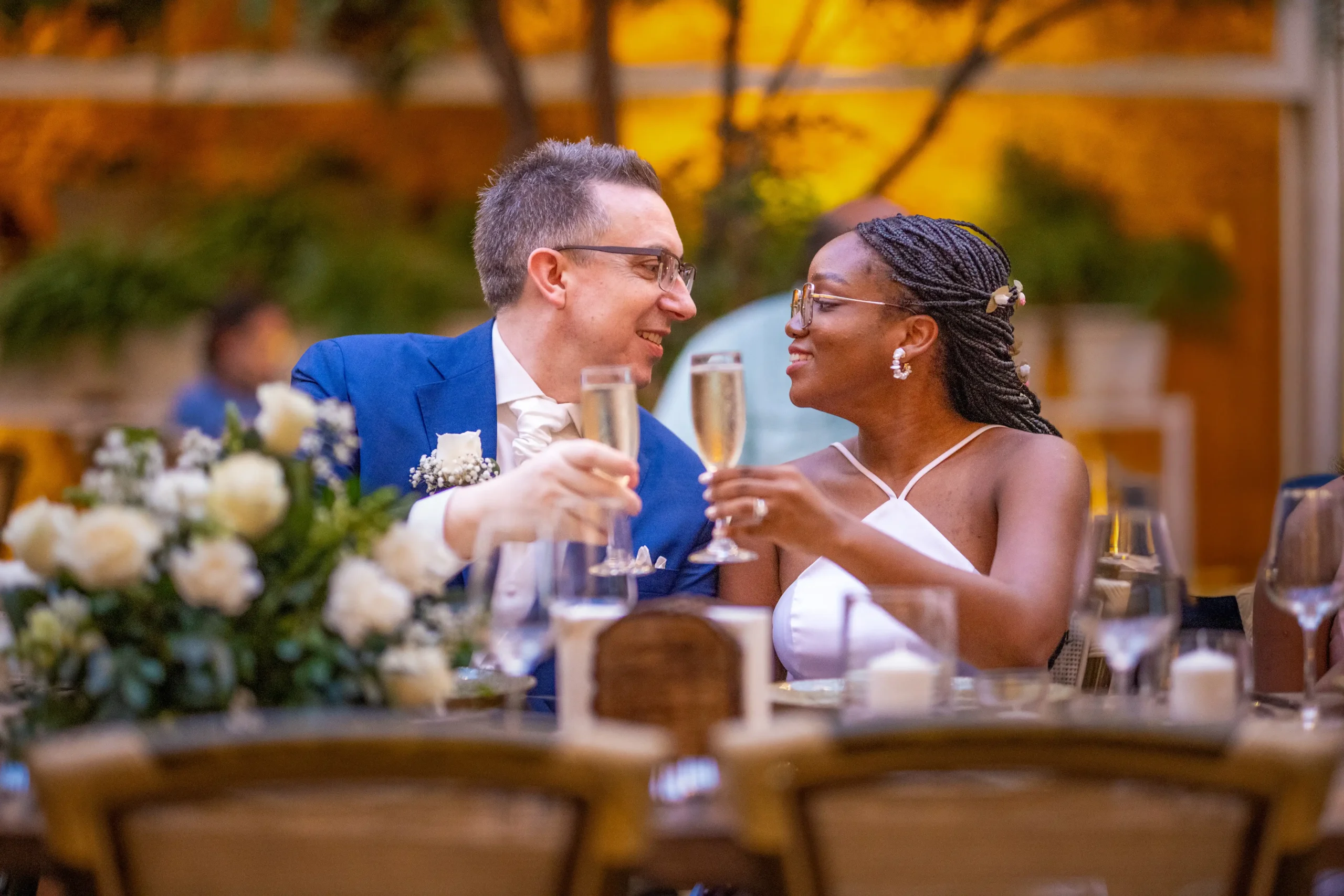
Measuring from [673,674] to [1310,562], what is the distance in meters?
0.92

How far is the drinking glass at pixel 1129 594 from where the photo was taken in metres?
1.87

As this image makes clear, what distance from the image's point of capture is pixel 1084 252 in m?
8.14

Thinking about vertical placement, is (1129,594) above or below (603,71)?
below

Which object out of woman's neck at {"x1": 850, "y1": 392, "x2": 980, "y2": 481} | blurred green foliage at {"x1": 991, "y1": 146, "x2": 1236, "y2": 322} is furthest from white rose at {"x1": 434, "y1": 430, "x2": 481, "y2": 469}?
blurred green foliage at {"x1": 991, "y1": 146, "x2": 1236, "y2": 322}

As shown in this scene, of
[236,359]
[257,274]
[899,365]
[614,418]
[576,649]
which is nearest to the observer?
[576,649]

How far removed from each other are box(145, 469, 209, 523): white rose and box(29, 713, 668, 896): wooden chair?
0.42 metres

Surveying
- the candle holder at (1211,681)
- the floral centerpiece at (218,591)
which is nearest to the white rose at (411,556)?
the floral centerpiece at (218,591)

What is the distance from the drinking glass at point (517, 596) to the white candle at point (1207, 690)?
795 millimetres

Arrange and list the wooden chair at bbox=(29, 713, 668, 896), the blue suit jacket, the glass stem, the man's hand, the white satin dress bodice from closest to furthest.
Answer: the wooden chair at bbox=(29, 713, 668, 896) < the glass stem < the man's hand < the white satin dress bodice < the blue suit jacket

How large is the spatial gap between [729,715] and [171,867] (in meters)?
0.69

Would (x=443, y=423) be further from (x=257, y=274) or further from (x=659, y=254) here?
(x=257, y=274)

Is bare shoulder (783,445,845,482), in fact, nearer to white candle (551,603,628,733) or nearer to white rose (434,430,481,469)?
white rose (434,430,481,469)

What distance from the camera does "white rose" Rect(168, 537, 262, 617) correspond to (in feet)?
5.23

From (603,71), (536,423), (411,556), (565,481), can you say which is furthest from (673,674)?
(603,71)
